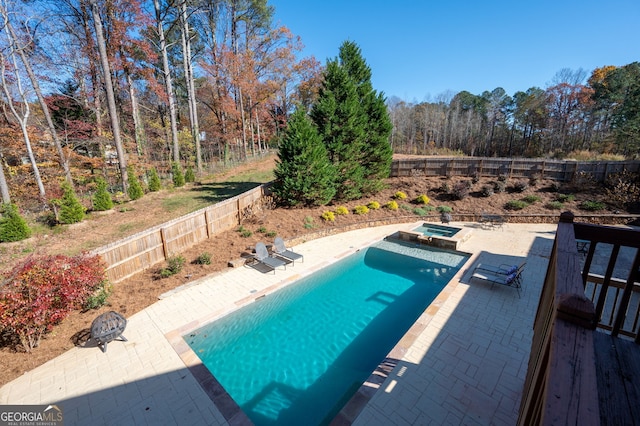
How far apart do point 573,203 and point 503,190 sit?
346 centimetres

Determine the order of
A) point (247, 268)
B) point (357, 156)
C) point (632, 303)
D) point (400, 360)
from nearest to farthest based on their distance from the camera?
point (400, 360) < point (632, 303) < point (247, 268) < point (357, 156)

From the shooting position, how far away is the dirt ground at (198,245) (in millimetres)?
6438

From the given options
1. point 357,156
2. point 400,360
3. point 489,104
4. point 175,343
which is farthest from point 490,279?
point 489,104

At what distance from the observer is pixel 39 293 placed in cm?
583

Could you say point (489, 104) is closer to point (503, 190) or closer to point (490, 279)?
point (503, 190)

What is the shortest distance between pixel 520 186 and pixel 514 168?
1876 mm

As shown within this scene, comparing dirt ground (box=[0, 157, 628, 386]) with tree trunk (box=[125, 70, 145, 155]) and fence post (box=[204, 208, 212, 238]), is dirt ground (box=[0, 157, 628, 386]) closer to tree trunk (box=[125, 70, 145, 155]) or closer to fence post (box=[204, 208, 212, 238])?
fence post (box=[204, 208, 212, 238])

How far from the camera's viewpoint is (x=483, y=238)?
13.3 metres

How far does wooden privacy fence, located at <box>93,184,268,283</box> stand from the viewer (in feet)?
27.3

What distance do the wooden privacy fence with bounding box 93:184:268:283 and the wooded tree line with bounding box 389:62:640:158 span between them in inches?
1193

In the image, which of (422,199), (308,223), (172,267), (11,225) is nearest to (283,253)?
(308,223)

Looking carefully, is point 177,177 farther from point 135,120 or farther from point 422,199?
point 422,199

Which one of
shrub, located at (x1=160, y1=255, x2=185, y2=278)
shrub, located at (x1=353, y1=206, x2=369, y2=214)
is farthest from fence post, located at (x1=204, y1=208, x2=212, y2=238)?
shrub, located at (x1=353, y1=206, x2=369, y2=214)

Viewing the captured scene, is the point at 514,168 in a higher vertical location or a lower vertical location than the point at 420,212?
higher
